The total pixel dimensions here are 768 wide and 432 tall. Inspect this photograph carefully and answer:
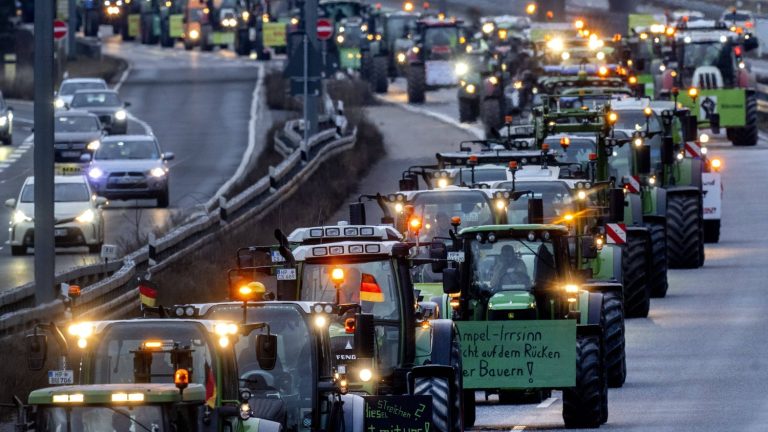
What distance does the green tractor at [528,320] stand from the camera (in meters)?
21.6

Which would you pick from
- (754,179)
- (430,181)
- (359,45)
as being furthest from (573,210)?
(359,45)

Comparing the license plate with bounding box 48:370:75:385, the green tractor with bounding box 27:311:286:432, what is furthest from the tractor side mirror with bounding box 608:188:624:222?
the license plate with bounding box 48:370:75:385

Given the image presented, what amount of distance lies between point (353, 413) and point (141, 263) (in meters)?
15.9

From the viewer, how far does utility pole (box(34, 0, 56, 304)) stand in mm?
28344

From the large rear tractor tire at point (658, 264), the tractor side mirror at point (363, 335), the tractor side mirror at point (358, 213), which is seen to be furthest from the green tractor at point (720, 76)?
the tractor side mirror at point (363, 335)

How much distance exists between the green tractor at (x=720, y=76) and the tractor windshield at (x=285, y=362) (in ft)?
142

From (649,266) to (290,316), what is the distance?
17.5m

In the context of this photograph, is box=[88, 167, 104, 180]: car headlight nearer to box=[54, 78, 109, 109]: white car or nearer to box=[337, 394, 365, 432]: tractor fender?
box=[54, 78, 109, 109]: white car

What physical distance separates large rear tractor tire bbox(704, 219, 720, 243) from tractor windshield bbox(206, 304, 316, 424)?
26.6 metres

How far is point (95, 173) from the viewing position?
48.8m

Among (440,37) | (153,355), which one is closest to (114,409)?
(153,355)

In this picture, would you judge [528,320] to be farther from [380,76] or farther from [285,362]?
[380,76]

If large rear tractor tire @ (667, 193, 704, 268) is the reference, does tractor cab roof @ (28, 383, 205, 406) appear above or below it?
above

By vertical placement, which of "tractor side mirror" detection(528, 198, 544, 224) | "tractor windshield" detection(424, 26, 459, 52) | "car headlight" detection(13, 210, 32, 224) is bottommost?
"car headlight" detection(13, 210, 32, 224)
